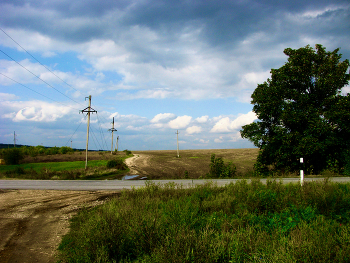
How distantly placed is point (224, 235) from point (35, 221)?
22.5 feet

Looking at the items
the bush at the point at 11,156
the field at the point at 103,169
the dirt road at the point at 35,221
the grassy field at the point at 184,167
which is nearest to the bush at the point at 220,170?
the field at the point at 103,169

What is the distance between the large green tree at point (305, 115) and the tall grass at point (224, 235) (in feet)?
48.4

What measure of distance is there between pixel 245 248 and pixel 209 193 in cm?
529

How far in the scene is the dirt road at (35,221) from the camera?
5680 millimetres

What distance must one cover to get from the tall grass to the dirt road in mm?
553

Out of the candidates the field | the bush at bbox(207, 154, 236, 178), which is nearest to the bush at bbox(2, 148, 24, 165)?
the field

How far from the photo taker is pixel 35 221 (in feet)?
26.3

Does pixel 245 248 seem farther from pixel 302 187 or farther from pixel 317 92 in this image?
pixel 317 92

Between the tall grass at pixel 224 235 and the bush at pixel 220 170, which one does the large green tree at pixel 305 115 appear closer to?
the bush at pixel 220 170

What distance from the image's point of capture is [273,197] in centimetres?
766

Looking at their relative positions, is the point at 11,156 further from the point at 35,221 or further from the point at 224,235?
the point at 224,235

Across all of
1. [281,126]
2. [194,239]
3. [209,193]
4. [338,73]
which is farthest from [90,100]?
[194,239]

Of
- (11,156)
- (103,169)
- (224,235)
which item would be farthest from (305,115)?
(11,156)

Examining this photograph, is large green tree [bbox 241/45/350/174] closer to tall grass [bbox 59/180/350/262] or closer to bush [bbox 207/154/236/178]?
bush [bbox 207/154/236/178]
